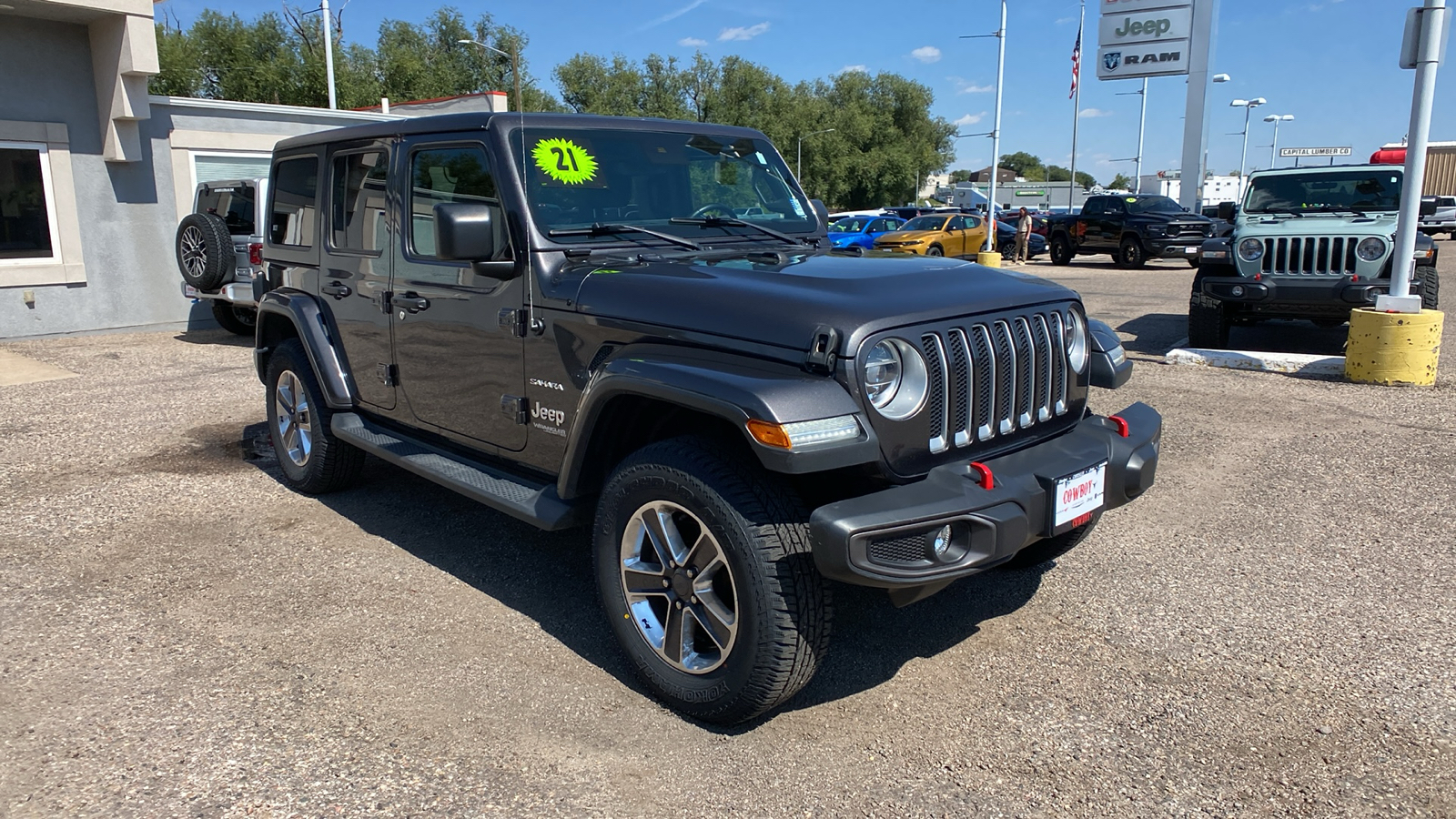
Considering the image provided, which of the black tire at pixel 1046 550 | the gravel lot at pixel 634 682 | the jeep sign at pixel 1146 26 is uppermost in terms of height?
the jeep sign at pixel 1146 26

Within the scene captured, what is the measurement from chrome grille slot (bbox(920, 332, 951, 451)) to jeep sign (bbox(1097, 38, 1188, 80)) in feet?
108

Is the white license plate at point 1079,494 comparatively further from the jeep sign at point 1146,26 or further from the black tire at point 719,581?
the jeep sign at point 1146,26

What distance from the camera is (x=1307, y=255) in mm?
9305

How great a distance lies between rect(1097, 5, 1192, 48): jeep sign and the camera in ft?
103

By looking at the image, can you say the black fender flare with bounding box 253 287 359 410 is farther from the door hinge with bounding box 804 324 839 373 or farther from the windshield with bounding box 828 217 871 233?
the windshield with bounding box 828 217 871 233

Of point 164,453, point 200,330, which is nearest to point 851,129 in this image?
point 200,330

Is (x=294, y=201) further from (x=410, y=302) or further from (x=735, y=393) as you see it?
(x=735, y=393)

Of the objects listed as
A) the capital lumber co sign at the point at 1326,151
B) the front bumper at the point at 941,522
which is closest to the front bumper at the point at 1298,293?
the front bumper at the point at 941,522

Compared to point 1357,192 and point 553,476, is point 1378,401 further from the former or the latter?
point 553,476

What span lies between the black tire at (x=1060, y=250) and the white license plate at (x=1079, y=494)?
23.4 metres

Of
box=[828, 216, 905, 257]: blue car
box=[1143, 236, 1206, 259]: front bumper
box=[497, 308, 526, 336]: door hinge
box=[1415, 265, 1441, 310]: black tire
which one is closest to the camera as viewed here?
box=[497, 308, 526, 336]: door hinge

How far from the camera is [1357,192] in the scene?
10039 mm

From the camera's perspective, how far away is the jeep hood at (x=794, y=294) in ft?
9.50

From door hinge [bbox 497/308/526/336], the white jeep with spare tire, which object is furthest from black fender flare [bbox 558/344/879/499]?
the white jeep with spare tire
